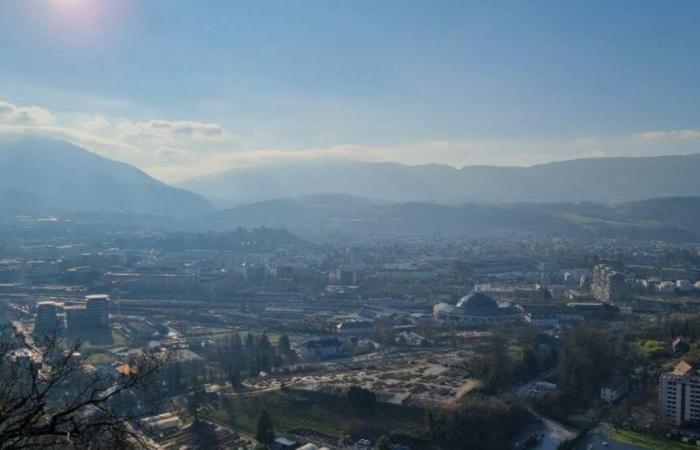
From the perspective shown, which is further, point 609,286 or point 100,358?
point 609,286

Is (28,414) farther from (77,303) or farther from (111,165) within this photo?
(111,165)

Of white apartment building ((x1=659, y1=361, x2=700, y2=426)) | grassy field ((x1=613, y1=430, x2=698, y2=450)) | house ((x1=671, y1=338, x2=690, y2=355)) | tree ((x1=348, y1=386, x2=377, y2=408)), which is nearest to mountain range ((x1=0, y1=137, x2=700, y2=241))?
house ((x1=671, y1=338, x2=690, y2=355))

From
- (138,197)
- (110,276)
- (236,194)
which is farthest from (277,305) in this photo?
(236,194)

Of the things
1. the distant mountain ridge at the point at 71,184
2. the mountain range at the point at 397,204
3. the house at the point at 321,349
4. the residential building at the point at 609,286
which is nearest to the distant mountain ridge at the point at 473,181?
the mountain range at the point at 397,204

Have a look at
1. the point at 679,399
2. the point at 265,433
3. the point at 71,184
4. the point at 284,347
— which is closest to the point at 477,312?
the point at 284,347

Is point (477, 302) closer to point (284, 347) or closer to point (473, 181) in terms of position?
point (284, 347)

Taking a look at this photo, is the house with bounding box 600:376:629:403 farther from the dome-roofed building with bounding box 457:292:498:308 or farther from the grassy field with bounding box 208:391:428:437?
the dome-roofed building with bounding box 457:292:498:308

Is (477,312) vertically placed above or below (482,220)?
below
